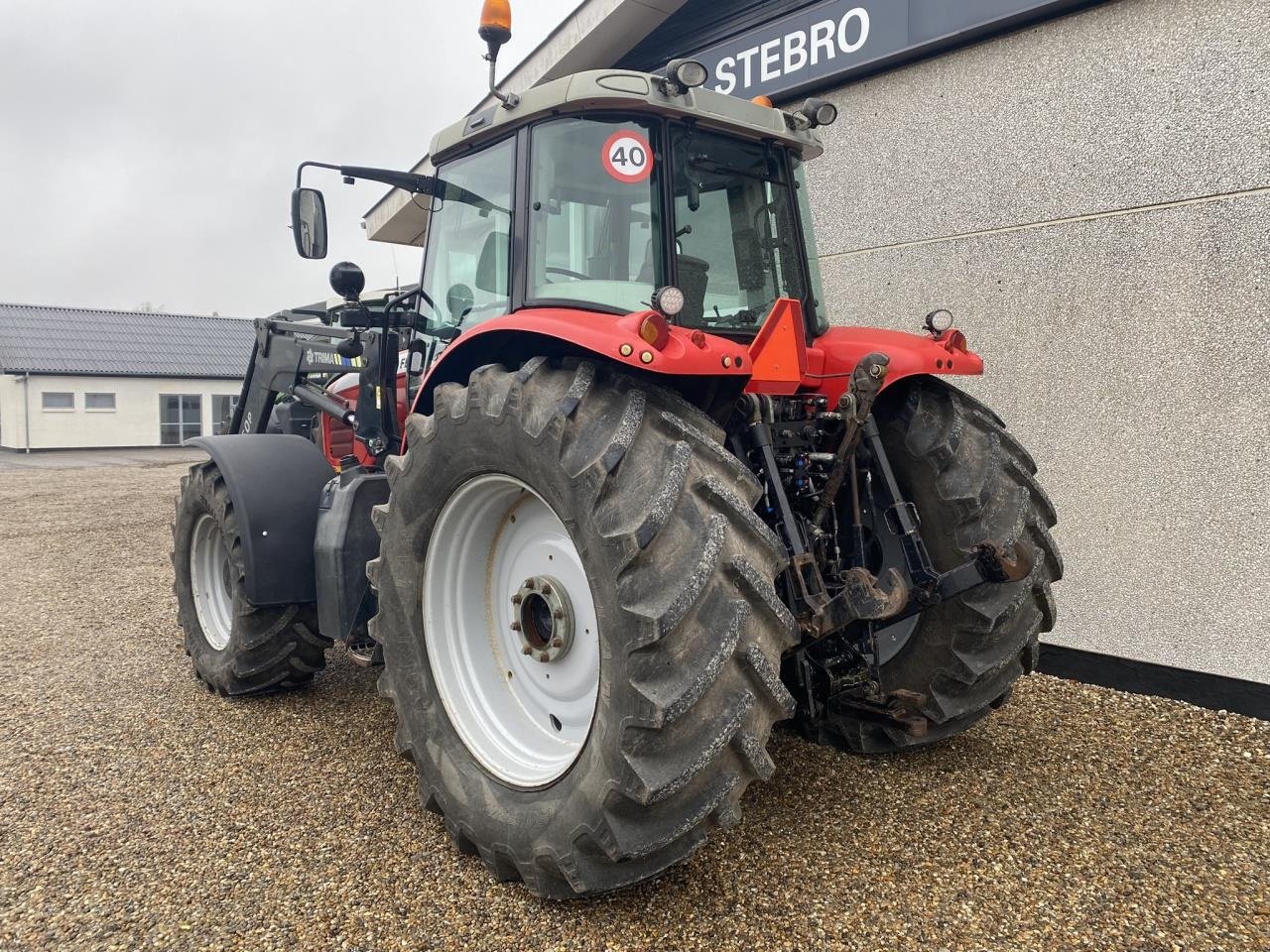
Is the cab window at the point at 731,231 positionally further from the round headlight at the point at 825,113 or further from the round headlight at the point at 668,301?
the round headlight at the point at 668,301

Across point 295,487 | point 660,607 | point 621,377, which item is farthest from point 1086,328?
point 295,487

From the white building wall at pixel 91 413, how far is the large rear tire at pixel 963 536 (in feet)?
91.0

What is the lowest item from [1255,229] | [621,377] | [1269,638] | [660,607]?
[1269,638]

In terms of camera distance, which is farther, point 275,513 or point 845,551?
point 275,513

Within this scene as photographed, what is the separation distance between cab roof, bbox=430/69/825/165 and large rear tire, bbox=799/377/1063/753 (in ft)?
3.43

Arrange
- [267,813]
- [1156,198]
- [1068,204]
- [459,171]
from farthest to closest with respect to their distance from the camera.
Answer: [1068,204] → [1156,198] → [459,171] → [267,813]

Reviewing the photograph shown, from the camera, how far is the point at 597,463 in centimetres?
218

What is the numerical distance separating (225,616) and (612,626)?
3.00 m

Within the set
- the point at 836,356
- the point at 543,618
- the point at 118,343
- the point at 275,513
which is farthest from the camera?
the point at 118,343

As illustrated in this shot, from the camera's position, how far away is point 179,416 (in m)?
27.0

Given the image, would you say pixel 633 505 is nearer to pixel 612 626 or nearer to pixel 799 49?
pixel 612 626

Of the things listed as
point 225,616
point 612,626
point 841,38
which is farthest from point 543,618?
point 841,38

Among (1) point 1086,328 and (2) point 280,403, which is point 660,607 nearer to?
(1) point 1086,328

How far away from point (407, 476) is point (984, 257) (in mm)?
3492
